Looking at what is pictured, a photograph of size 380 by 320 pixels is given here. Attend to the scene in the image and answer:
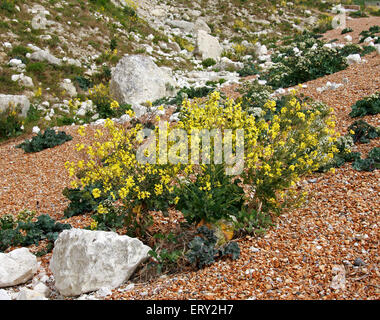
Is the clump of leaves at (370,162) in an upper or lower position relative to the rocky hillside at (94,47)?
lower

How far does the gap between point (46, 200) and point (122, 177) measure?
379cm

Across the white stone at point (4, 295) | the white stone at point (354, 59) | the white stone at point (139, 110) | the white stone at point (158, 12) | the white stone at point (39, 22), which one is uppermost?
the white stone at point (158, 12)

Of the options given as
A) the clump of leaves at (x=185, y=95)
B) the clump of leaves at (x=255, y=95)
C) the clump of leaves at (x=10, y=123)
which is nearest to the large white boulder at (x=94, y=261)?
the clump of leaves at (x=255, y=95)

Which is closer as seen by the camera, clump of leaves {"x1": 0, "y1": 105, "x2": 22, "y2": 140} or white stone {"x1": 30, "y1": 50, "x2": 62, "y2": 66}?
clump of leaves {"x1": 0, "y1": 105, "x2": 22, "y2": 140}

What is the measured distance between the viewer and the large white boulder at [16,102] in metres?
10.8

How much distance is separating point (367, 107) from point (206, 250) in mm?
5774

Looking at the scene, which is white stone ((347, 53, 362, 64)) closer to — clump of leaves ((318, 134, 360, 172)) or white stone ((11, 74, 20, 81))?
clump of leaves ((318, 134, 360, 172))

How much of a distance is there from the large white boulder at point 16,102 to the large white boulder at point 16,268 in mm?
7778

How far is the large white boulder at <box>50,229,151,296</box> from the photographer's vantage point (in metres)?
3.93

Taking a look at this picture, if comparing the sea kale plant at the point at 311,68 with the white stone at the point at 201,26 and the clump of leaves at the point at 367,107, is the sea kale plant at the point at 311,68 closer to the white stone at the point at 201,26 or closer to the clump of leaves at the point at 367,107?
the clump of leaves at the point at 367,107

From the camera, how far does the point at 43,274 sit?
183 inches

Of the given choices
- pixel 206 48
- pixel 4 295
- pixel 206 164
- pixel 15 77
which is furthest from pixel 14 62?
pixel 206 164

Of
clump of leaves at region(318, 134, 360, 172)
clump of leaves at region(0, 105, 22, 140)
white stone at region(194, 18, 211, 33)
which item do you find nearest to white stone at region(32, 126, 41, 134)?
clump of leaves at region(0, 105, 22, 140)

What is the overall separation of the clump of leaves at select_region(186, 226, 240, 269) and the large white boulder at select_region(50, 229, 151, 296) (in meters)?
0.66
